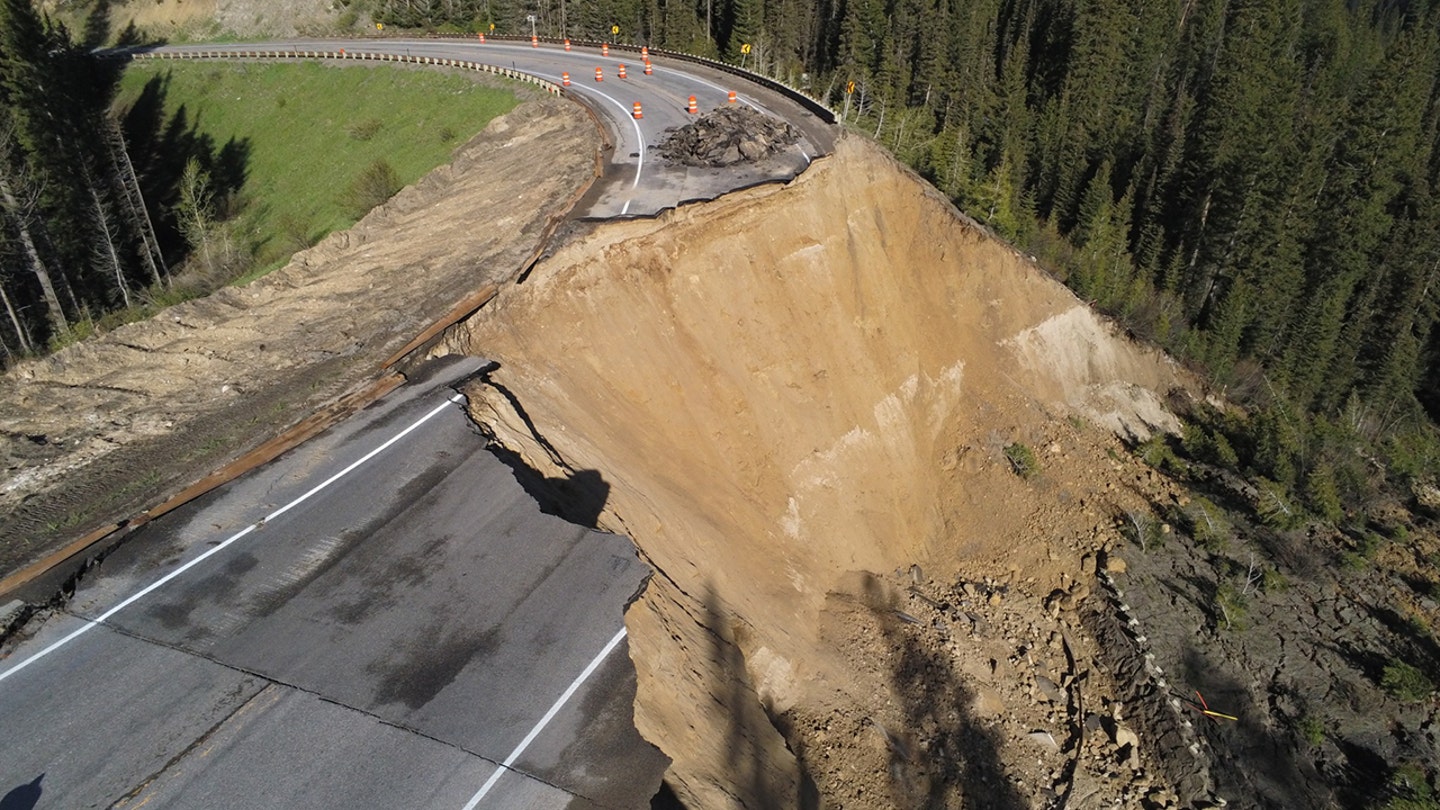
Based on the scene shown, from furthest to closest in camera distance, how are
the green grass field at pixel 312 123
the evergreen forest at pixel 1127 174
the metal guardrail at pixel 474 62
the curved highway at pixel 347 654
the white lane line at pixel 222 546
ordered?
the evergreen forest at pixel 1127 174
the metal guardrail at pixel 474 62
the green grass field at pixel 312 123
the white lane line at pixel 222 546
the curved highway at pixel 347 654

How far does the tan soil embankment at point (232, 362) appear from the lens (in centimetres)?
1187

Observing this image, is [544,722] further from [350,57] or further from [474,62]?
[350,57]

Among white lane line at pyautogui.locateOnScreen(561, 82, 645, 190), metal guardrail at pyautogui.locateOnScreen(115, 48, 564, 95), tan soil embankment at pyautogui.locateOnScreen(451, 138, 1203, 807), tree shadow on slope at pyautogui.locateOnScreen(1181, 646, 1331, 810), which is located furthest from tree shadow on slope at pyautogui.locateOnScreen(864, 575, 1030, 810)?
metal guardrail at pyautogui.locateOnScreen(115, 48, 564, 95)

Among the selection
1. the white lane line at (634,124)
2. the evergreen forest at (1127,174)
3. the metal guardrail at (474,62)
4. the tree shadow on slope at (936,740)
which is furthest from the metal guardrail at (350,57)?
the tree shadow on slope at (936,740)

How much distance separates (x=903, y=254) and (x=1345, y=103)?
51684 millimetres

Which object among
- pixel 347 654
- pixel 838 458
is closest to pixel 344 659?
pixel 347 654

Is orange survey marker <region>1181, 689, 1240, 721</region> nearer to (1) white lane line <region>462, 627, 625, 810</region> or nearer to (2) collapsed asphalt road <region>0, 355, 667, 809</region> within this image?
(2) collapsed asphalt road <region>0, 355, 667, 809</region>

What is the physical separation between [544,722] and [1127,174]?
5325cm

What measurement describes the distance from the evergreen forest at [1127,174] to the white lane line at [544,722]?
20.5m

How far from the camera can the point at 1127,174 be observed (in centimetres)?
5041

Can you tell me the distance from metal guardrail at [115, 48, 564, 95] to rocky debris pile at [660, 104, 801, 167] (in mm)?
7787

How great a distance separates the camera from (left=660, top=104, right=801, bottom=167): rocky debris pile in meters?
22.6

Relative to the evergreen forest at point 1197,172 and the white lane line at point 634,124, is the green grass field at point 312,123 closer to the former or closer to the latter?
the white lane line at point 634,124

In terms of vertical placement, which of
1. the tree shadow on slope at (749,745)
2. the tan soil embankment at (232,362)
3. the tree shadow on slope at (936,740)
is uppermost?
the tan soil embankment at (232,362)
